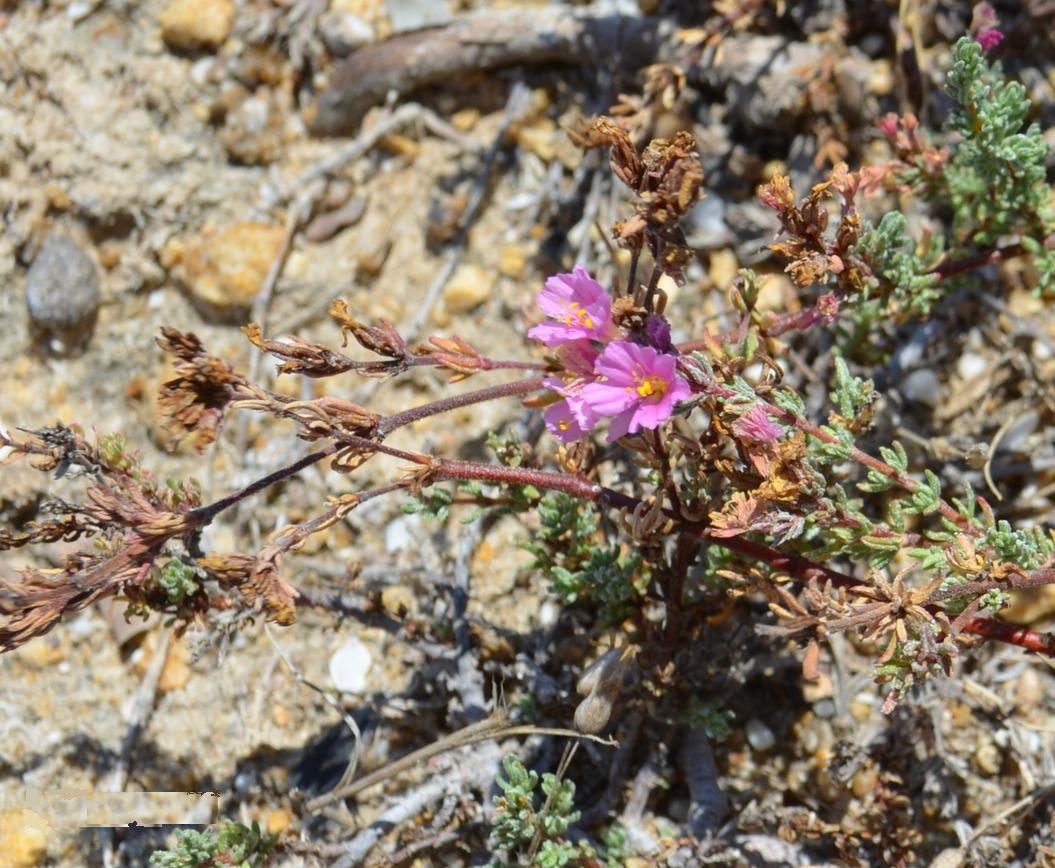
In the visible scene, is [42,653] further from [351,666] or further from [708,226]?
[708,226]

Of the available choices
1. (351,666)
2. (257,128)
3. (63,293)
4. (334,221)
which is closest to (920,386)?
(351,666)

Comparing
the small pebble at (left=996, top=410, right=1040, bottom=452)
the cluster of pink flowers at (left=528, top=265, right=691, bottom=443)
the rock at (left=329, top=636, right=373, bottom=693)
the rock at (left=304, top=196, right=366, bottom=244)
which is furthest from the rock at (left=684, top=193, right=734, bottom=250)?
the rock at (left=329, top=636, right=373, bottom=693)

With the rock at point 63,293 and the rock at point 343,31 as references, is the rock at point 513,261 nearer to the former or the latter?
the rock at point 343,31

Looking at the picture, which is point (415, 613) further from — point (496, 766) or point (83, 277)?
point (83, 277)

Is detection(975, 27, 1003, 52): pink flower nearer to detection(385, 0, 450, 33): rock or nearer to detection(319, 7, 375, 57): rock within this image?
detection(385, 0, 450, 33): rock

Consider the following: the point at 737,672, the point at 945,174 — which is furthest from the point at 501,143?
the point at 737,672

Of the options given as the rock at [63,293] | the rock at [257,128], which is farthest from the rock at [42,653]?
the rock at [257,128]
